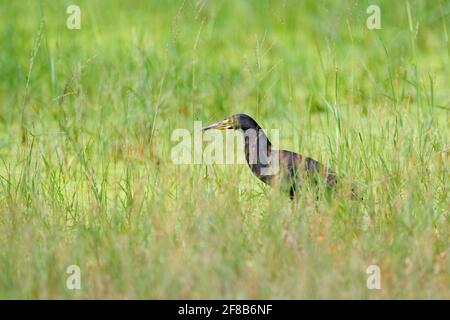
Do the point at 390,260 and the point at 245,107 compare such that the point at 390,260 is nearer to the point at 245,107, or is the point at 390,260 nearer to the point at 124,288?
the point at 124,288

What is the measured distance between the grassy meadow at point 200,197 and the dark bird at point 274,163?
0.30ft

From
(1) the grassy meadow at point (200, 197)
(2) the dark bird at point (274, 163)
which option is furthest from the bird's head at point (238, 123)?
(1) the grassy meadow at point (200, 197)

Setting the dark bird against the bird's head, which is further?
the bird's head

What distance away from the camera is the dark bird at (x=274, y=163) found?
439 cm

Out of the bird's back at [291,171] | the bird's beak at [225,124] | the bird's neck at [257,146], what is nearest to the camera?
the bird's back at [291,171]

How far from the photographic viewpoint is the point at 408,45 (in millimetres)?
6875

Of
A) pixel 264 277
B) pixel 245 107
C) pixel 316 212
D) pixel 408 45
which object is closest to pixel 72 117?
pixel 245 107

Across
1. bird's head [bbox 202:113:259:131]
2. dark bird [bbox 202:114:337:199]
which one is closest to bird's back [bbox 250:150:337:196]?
dark bird [bbox 202:114:337:199]

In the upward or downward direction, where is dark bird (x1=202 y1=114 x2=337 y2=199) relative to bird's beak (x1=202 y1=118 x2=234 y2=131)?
downward

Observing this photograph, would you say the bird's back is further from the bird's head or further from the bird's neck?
the bird's head

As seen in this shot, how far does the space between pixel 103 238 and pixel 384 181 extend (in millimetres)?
1354

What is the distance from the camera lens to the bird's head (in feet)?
16.3

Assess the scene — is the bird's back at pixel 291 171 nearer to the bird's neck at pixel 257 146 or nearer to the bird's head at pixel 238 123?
the bird's neck at pixel 257 146
